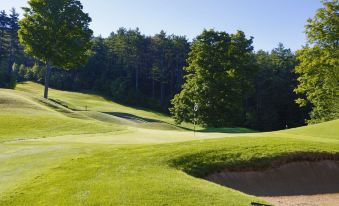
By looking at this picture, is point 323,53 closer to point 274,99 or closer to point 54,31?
point 54,31

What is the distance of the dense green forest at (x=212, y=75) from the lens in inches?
1788

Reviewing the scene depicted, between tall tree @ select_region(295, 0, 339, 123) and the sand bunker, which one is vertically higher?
tall tree @ select_region(295, 0, 339, 123)

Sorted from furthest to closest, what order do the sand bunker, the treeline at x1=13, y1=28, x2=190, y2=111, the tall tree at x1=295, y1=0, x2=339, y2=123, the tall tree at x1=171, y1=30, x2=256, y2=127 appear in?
the treeline at x1=13, y1=28, x2=190, y2=111
the tall tree at x1=171, y1=30, x2=256, y2=127
the tall tree at x1=295, y1=0, x2=339, y2=123
the sand bunker

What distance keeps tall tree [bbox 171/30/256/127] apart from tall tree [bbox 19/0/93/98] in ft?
59.4

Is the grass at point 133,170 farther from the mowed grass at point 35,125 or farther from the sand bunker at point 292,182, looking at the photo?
the mowed grass at point 35,125

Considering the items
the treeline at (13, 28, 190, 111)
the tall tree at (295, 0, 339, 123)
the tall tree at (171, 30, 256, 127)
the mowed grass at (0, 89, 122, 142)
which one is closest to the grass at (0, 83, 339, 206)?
the mowed grass at (0, 89, 122, 142)

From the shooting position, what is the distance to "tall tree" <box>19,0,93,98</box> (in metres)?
54.3

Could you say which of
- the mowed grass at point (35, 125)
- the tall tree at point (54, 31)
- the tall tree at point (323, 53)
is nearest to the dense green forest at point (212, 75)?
the tall tree at point (323, 53)

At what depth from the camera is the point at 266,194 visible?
16078 millimetres

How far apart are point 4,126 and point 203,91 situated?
31.7 metres

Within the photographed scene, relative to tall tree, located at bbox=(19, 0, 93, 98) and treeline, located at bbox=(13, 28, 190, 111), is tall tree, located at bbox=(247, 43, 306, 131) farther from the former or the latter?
tall tree, located at bbox=(19, 0, 93, 98)

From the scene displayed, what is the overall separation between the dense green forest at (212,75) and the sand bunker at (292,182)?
91.0 ft

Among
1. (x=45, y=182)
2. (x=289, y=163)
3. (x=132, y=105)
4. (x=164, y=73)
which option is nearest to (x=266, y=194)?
(x=289, y=163)

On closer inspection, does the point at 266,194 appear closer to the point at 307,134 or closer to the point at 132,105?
the point at 307,134
